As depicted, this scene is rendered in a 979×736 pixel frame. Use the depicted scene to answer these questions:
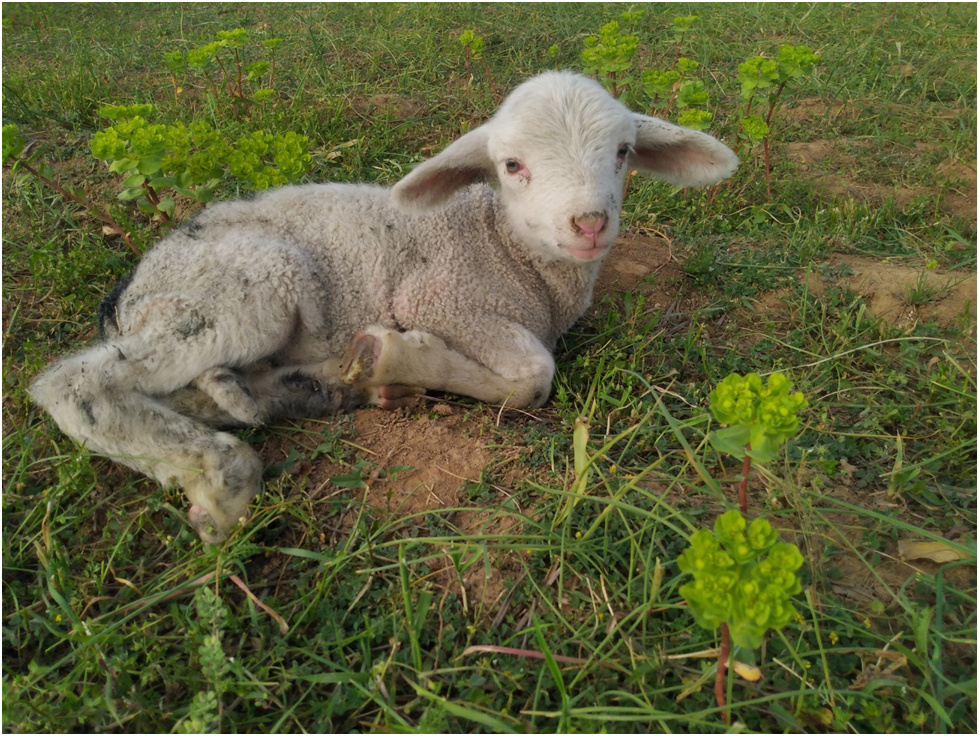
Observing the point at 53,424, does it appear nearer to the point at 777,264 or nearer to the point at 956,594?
the point at 956,594

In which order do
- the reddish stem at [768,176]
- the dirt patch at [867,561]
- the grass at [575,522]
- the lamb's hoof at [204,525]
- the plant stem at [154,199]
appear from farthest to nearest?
the reddish stem at [768,176] < the plant stem at [154,199] < the lamb's hoof at [204,525] < the dirt patch at [867,561] < the grass at [575,522]

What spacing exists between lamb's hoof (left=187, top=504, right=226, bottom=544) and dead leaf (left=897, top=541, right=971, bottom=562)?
265 cm

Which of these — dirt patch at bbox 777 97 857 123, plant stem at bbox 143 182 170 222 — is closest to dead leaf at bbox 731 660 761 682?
plant stem at bbox 143 182 170 222

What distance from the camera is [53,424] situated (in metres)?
3.24

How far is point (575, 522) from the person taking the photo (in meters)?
2.62

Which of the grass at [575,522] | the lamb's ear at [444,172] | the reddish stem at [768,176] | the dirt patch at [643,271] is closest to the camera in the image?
the grass at [575,522]

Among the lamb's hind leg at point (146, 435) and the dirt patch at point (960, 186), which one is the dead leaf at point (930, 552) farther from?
the dirt patch at point (960, 186)

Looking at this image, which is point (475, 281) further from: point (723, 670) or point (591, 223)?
point (723, 670)

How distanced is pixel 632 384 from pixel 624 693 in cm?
173

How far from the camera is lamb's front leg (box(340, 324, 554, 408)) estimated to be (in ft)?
11.2

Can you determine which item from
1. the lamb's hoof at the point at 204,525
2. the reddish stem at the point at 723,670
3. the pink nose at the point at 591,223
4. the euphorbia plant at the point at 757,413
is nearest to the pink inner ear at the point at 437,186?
the pink nose at the point at 591,223

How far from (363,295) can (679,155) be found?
2.03m

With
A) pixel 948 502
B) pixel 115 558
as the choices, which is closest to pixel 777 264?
pixel 948 502

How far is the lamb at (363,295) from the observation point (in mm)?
3010
